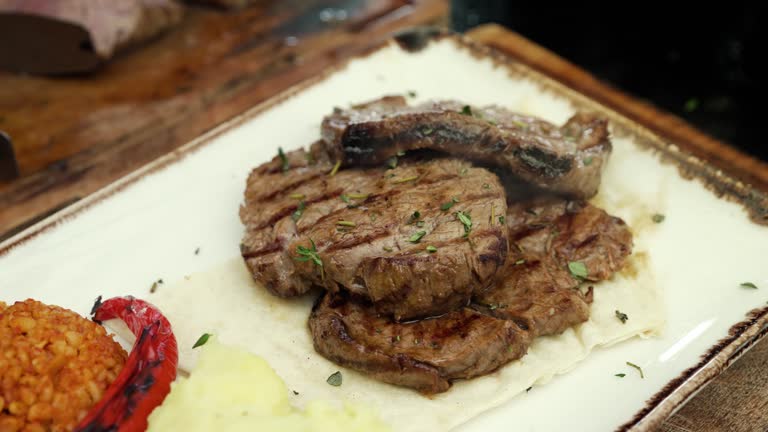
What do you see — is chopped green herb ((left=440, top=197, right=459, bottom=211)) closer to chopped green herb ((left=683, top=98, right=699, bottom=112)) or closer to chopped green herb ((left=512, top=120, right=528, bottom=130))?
chopped green herb ((left=512, top=120, right=528, bottom=130))

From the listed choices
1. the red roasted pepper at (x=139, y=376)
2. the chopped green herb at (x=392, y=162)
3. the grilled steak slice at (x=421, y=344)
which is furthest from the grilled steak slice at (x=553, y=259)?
the red roasted pepper at (x=139, y=376)

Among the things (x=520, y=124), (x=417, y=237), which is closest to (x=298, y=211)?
(x=417, y=237)

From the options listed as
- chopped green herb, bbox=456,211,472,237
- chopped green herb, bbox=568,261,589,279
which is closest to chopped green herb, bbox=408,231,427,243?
chopped green herb, bbox=456,211,472,237

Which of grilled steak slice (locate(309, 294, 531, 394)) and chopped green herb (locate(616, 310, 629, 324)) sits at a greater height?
chopped green herb (locate(616, 310, 629, 324))

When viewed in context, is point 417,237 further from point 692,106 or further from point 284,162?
point 692,106

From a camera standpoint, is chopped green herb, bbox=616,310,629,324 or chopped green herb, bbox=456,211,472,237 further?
chopped green herb, bbox=616,310,629,324

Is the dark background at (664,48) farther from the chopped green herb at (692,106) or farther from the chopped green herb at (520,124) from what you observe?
the chopped green herb at (520,124)

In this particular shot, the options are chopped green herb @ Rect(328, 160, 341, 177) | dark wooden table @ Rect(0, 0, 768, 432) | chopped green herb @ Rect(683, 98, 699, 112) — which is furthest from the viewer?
chopped green herb @ Rect(683, 98, 699, 112)
